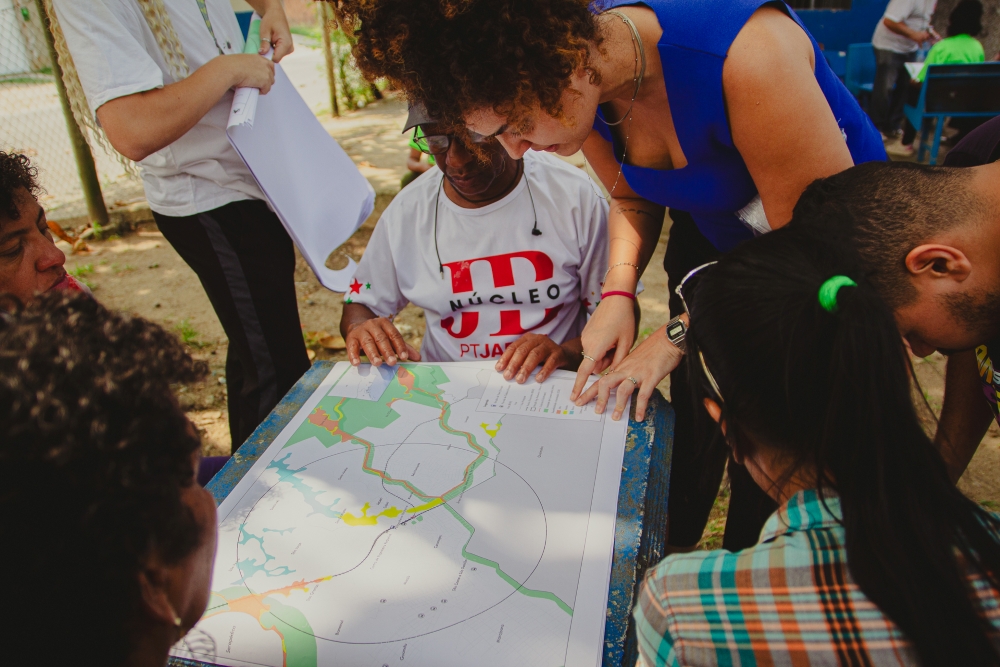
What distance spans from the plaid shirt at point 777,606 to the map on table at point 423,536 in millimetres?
117

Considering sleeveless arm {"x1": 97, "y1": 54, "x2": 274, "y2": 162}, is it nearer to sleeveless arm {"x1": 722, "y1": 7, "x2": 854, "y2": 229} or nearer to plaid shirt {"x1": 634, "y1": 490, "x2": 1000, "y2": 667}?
sleeveless arm {"x1": 722, "y1": 7, "x2": 854, "y2": 229}

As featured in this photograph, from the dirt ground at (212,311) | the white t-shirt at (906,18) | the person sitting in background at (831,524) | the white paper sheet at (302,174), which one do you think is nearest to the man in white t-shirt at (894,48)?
the white t-shirt at (906,18)

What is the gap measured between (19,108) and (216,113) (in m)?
6.01

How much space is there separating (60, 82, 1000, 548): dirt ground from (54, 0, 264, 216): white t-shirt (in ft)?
2.76

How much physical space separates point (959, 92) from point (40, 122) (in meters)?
7.66

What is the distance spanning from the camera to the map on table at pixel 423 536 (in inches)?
34.2

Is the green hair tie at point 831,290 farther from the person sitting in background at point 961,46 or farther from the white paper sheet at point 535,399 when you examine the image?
the person sitting in background at point 961,46

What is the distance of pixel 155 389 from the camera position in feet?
2.06

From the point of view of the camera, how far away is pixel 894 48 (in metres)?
6.05

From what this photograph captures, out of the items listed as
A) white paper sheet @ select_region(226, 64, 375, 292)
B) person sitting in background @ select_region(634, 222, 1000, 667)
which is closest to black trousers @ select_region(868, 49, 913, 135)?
white paper sheet @ select_region(226, 64, 375, 292)

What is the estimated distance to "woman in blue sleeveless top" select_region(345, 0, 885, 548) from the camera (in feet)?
3.64

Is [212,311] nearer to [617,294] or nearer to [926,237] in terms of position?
[617,294]

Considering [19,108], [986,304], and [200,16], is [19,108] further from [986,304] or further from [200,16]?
[986,304]

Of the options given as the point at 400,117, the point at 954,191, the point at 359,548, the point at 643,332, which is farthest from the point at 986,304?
the point at 400,117
